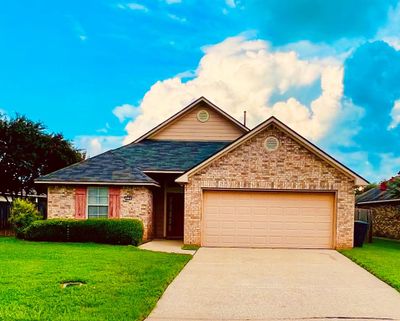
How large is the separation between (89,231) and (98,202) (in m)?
1.72

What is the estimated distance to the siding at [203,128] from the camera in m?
24.8

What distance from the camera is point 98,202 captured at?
19.7 metres

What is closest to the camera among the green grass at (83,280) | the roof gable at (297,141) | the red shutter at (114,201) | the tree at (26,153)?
the green grass at (83,280)

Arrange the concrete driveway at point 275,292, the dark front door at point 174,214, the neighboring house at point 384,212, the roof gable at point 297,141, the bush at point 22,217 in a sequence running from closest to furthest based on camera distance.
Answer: the concrete driveway at point 275,292 < the roof gable at point 297,141 < the bush at point 22,217 < the dark front door at point 174,214 < the neighboring house at point 384,212

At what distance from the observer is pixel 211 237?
1831cm

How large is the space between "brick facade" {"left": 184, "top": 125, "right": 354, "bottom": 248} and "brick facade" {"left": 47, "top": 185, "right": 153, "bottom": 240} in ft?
7.37

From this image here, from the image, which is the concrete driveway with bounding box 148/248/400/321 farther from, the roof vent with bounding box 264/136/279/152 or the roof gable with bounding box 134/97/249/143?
the roof gable with bounding box 134/97/249/143

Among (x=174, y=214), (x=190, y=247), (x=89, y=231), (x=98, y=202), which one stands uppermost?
(x=98, y=202)

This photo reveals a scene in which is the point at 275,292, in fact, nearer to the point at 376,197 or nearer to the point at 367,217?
the point at 367,217

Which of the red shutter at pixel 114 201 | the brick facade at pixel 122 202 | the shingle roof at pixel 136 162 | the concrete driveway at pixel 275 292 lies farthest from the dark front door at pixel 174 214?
the concrete driveway at pixel 275 292

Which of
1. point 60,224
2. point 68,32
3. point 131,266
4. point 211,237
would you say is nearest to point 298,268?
point 131,266

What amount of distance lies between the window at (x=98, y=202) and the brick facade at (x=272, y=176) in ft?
12.0

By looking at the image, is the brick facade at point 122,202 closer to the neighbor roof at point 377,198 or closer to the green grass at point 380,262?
the green grass at point 380,262

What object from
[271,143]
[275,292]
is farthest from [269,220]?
[275,292]
